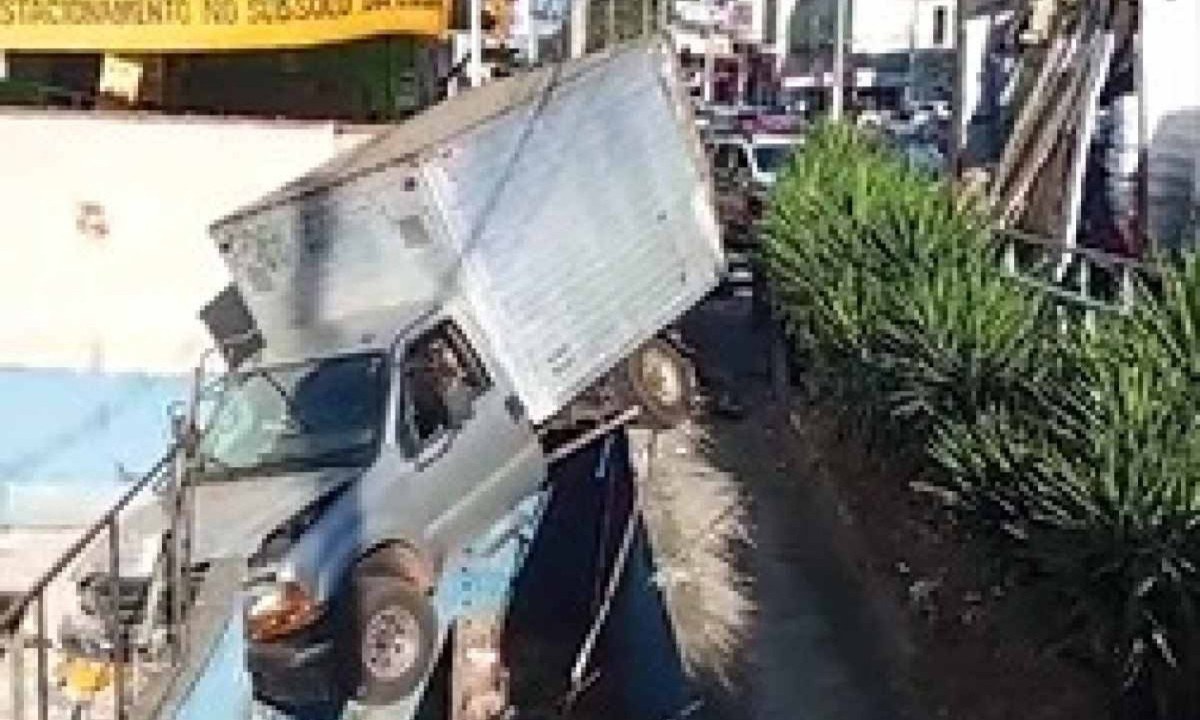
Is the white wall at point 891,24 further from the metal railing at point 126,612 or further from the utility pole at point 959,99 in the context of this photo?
the metal railing at point 126,612

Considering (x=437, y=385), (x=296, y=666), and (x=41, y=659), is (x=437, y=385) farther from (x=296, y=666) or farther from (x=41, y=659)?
(x=41, y=659)

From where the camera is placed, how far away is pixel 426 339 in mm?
12898

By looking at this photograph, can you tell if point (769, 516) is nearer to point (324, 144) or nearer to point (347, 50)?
point (324, 144)

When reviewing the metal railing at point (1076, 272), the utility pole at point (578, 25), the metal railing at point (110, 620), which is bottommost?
the metal railing at point (110, 620)

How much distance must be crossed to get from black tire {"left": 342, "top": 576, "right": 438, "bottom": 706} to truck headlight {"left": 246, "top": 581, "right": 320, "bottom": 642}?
0.31 metres

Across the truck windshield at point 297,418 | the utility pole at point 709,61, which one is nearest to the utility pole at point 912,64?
the utility pole at point 709,61

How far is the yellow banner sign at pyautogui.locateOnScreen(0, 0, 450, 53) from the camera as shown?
18219 mm

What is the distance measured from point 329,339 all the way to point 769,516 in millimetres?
3501

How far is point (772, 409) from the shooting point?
18.4 m

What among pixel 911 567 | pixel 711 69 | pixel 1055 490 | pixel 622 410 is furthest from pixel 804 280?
pixel 711 69

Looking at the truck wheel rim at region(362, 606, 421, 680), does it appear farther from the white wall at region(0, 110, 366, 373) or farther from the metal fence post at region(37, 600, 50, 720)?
the white wall at region(0, 110, 366, 373)

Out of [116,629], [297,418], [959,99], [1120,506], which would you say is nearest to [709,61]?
[959,99]

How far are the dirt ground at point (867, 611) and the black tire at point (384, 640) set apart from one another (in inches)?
68.4

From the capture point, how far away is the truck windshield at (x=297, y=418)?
11859 mm
